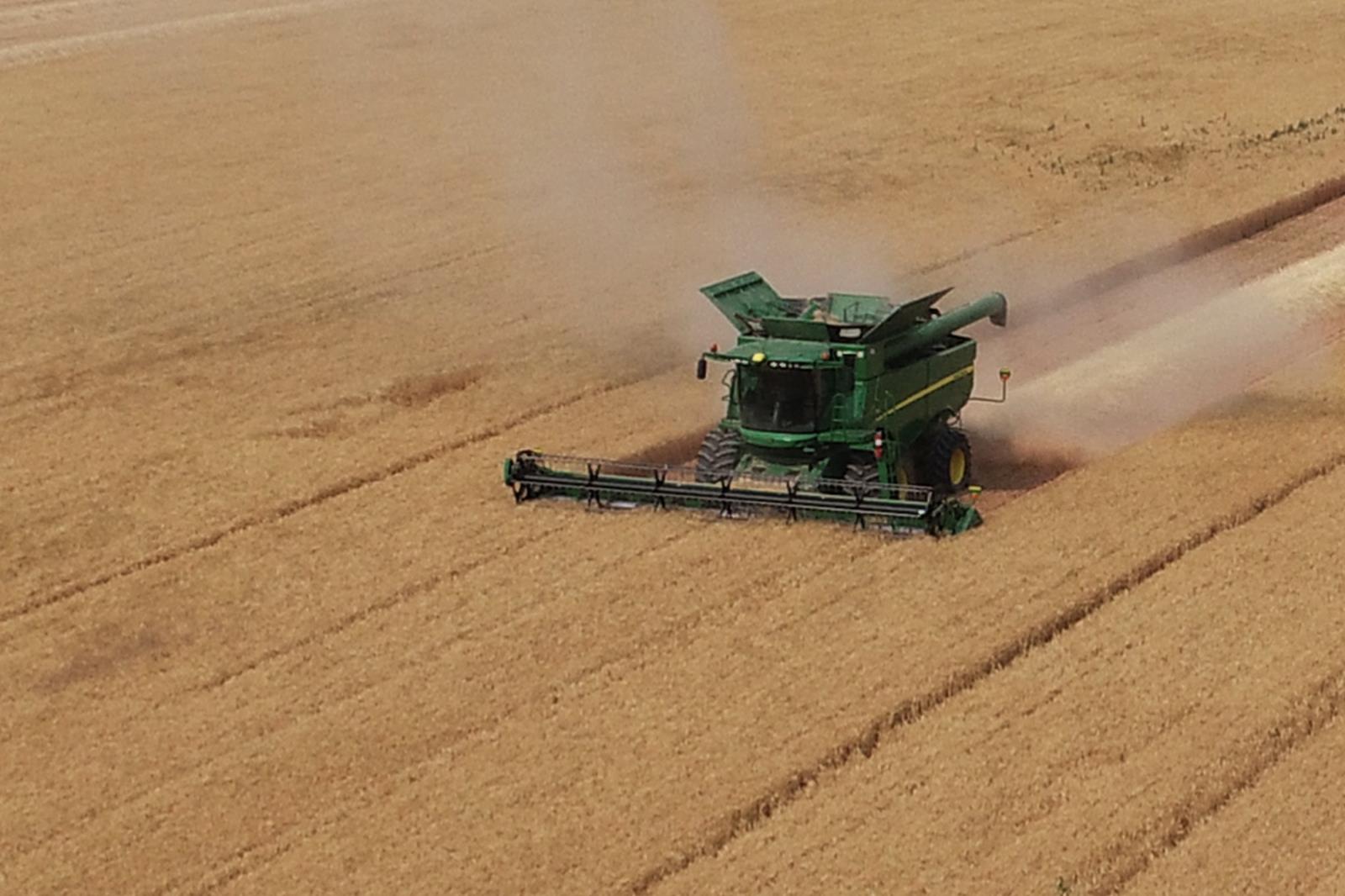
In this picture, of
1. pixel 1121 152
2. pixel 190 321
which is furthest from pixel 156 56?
pixel 1121 152

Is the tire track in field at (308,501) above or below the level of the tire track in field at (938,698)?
above

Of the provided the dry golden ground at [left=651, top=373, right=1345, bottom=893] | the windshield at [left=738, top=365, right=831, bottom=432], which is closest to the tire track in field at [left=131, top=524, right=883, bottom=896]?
the windshield at [left=738, top=365, right=831, bottom=432]

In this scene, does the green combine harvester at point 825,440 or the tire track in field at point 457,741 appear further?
the green combine harvester at point 825,440

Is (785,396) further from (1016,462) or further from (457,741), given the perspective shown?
(457,741)

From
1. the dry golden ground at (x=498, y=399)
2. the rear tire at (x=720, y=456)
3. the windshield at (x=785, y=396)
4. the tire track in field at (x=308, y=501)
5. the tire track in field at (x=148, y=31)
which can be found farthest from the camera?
the tire track in field at (x=148, y=31)

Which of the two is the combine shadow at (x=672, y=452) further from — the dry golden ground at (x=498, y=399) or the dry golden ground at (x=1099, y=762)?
the dry golden ground at (x=1099, y=762)

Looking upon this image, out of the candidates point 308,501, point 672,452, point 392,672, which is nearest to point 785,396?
point 672,452

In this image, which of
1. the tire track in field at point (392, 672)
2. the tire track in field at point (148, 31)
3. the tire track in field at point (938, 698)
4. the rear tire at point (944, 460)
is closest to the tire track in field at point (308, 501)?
the tire track in field at point (392, 672)
